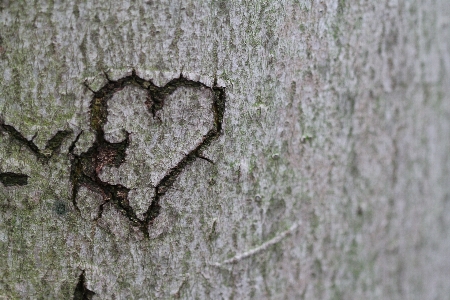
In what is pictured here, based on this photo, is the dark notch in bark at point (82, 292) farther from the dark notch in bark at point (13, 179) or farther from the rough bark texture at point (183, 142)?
the dark notch in bark at point (13, 179)

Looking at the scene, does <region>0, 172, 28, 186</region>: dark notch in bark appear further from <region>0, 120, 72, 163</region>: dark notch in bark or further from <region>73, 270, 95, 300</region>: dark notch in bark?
<region>73, 270, 95, 300</region>: dark notch in bark

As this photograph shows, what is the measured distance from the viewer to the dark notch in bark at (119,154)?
58 cm

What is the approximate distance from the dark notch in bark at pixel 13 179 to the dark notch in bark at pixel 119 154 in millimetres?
64

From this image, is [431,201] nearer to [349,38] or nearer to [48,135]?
[349,38]

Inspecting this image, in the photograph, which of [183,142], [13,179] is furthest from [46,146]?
[183,142]

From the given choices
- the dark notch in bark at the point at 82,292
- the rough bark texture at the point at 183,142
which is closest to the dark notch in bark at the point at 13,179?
the rough bark texture at the point at 183,142

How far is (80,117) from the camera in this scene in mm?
579

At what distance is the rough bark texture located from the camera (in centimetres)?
57

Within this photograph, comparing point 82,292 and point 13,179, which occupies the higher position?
point 13,179

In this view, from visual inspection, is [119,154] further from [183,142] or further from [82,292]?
[82,292]

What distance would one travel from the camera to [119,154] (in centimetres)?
60

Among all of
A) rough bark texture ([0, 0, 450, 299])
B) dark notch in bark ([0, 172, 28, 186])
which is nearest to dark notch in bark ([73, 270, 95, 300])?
rough bark texture ([0, 0, 450, 299])

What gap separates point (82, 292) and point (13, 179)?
182 millimetres

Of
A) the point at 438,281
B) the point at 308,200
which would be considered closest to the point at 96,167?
the point at 308,200
